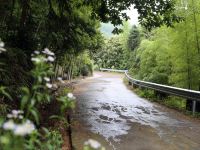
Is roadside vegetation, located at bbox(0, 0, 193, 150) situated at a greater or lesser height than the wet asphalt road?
greater

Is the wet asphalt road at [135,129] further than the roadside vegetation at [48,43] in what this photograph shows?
Yes

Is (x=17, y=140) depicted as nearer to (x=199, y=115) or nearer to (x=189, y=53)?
(x=199, y=115)

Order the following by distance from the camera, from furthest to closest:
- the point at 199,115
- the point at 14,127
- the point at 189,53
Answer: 1. the point at 189,53
2. the point at 199,115
3. the point at 14,127

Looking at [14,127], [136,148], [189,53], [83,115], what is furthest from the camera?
[189,53]

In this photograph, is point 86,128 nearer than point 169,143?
No

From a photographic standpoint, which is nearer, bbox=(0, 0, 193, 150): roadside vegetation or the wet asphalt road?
bbox=(0, 0, 193, 150): roadside vegetation

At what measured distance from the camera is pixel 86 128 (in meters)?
9.27

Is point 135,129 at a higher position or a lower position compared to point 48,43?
lower

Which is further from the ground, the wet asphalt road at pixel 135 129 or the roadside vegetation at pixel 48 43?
the roadside vegetation at pixel 48 43

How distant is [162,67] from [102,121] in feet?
39.0

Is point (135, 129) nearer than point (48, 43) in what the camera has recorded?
Yes

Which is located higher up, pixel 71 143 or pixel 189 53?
pixel 189 53

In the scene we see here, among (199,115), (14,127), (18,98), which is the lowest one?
(199,115)

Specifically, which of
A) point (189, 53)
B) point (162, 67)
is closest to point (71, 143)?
point (189, 53)
